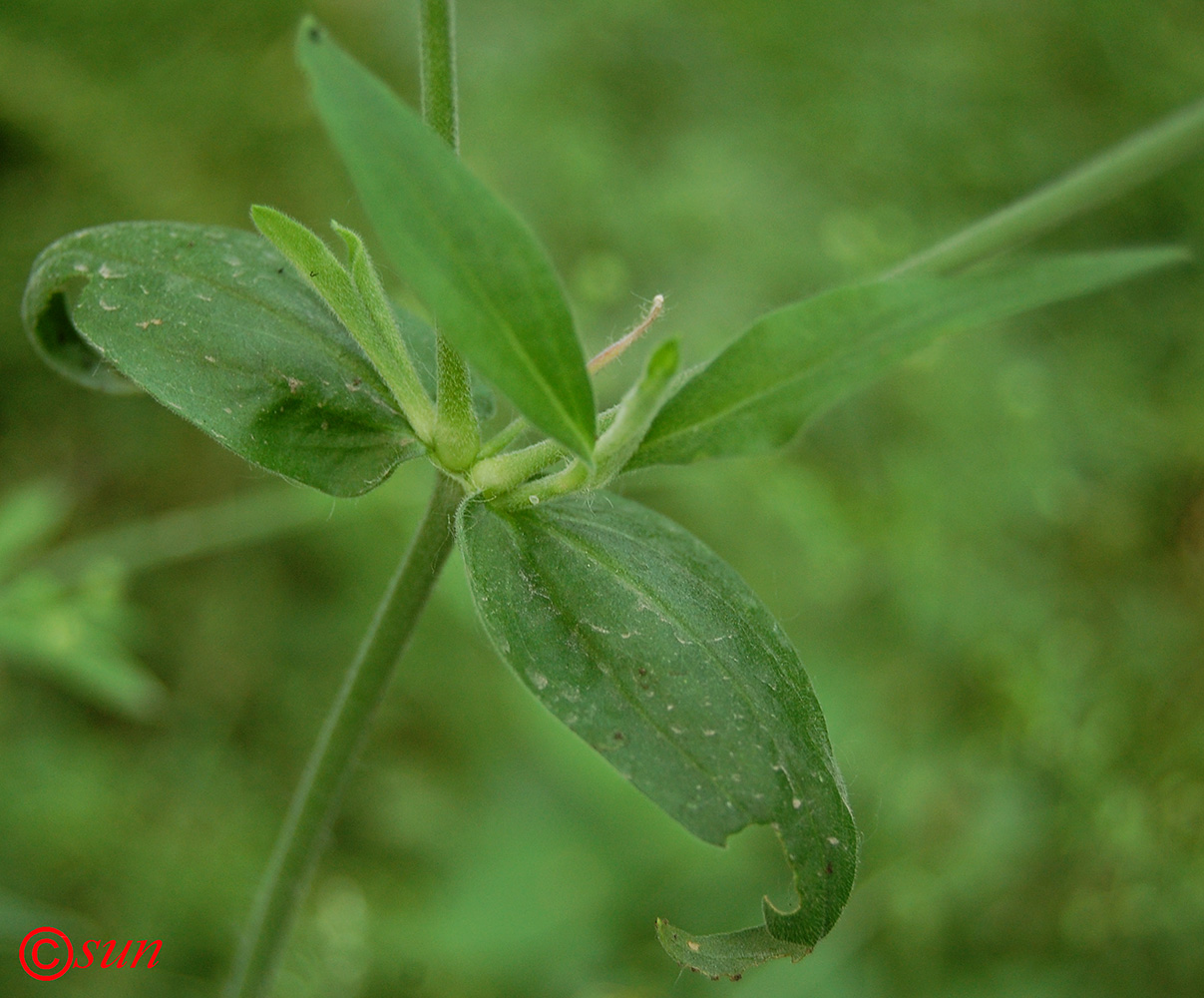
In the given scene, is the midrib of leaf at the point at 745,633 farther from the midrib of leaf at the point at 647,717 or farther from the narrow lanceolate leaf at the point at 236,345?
the narrow lanceolate leaf at the point at 236,345

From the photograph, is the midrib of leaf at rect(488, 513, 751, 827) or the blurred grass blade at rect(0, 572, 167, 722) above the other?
the midrib of leaf at rect(488, 513, 751, 827)

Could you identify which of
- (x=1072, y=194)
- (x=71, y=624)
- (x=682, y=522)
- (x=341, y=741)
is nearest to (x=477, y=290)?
(x=341, y=741)

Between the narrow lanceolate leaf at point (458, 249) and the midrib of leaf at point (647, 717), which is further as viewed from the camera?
the midrib of leaf at point (647, 717)

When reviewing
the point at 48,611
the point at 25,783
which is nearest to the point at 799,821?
the point at 48,611

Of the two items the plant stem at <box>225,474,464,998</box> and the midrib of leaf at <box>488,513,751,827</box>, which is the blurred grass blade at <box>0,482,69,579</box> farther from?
the midrib of leaf at <box>488,513,751,827</box>

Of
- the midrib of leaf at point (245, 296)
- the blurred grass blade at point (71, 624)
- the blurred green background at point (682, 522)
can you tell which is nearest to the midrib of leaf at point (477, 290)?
the midrib of leaf at point (245, 296)

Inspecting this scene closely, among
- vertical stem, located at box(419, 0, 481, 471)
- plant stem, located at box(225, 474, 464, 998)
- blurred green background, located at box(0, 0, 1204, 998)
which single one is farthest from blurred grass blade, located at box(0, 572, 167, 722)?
vertical stem, located at box(419, 0, 481, 471)

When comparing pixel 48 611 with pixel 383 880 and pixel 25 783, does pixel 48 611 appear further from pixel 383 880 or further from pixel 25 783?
pixel 383 880
